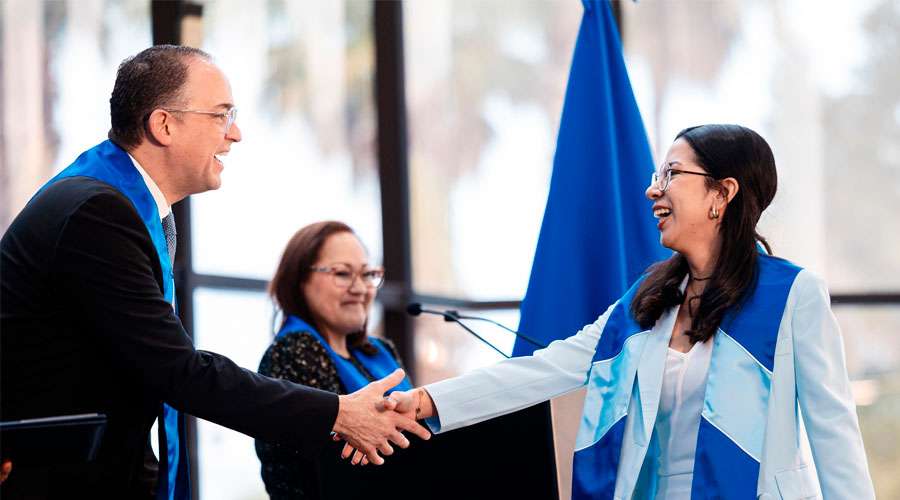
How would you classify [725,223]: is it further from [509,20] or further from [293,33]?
[509,20]


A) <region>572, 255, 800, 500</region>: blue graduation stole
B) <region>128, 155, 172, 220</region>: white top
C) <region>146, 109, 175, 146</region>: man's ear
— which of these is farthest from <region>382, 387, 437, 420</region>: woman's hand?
<region>146, 109, 175, 146</region>: man's ear

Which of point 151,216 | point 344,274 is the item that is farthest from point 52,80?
point 151,216

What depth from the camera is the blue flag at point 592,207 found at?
286cm

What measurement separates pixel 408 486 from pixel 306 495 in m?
0.46

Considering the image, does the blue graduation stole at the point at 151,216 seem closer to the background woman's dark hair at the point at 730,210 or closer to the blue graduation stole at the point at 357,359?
the blue graduation stole at the point at 357,359

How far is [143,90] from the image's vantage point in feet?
7.32

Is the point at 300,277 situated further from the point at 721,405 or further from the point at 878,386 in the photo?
the point at 878,386

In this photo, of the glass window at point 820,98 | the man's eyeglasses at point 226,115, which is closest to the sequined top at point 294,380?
the man's eyeglasses at point 226,115

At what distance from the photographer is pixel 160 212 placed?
7.31 ft

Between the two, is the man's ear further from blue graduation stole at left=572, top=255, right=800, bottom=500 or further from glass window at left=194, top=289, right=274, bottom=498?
glass window at left=194, top=289, right=274, bottom=498

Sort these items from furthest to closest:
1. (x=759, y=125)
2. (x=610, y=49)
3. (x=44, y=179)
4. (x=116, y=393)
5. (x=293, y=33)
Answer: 1. (x=759, y=125)
2. (x=293, y=33)
3. (x=44, y=179)
4. (x=610, y=49)
5. (x=116, y=393)

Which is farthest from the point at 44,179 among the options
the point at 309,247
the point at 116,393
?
the point at 116,393

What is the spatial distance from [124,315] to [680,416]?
3.89 feet

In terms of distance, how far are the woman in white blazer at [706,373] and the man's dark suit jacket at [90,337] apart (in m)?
0.53
